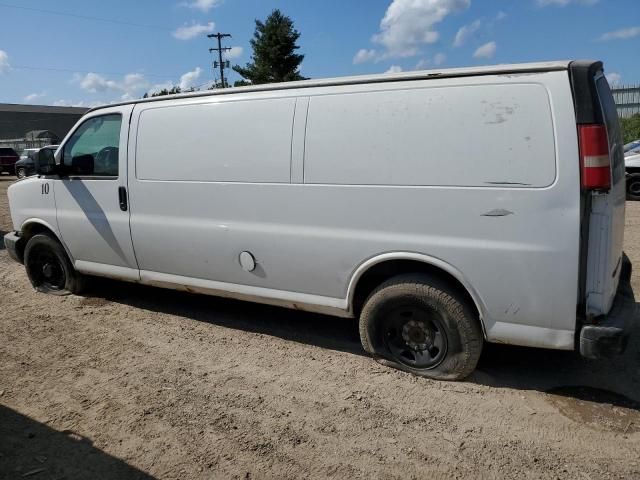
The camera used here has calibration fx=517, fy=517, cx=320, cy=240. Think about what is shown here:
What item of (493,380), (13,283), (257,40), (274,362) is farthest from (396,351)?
(257,40)

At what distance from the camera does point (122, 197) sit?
4797mm

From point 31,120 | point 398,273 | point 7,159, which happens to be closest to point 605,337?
point 398,273

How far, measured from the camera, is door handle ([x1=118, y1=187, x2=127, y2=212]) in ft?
15.7

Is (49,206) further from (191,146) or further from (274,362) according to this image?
(274,362)

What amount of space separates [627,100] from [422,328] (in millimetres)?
21078

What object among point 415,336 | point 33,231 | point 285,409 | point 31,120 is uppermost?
point 31,120

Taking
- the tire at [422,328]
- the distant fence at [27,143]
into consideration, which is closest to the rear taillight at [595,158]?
the tire at [422,328]

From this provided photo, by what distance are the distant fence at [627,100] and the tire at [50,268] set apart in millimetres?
21206

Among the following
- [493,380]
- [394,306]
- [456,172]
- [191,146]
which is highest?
[191,146]

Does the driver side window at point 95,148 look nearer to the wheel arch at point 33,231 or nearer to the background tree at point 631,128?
the wheel arch at point 33,231

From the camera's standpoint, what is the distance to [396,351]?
3822 mm

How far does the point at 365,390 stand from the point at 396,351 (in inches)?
16.4

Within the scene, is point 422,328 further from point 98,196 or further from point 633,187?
point 633,187

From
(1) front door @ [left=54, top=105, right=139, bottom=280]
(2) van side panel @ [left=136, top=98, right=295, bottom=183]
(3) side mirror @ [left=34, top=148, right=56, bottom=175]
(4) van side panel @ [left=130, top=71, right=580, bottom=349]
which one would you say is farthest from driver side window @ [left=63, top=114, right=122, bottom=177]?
(4) van side panel @ [left=130, top=71, right=580, bottom=349]
